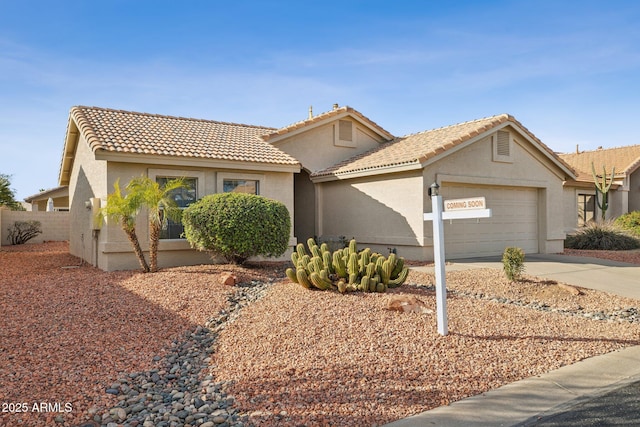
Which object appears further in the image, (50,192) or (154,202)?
(50,192)

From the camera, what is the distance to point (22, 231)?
926 inches

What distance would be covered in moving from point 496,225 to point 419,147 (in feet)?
12.3

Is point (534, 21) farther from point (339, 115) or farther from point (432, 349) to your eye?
point (432, 349)

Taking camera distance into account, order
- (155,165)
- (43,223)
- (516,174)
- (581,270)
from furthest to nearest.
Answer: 1. (43,223)
2. (516,174)
3. (155,165)
4. (581,270)

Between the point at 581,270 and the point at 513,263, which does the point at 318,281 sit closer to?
the point at 513,263

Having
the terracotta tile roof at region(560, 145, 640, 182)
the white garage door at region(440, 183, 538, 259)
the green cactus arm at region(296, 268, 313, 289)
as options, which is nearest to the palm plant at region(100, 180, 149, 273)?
the green cactus arm at region(296, 268, 313, 289)

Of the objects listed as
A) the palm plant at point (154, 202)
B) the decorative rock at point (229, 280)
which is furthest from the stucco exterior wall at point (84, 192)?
the decorative rock at point (229, 280)

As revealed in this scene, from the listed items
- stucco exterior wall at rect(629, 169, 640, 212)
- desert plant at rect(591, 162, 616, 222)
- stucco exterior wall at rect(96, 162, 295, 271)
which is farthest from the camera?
stucco exterior wall at rect(629, 169, 640, 212)

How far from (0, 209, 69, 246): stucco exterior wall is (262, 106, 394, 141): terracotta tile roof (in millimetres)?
15007

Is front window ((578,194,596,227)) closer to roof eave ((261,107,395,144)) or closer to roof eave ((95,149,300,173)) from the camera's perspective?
roof eave ((261,107,395,144))

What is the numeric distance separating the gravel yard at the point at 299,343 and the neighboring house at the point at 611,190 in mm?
15803

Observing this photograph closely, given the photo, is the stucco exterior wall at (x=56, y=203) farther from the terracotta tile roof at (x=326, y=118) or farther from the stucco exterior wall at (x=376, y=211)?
the stucco exterior wall at (x=376, y=211)

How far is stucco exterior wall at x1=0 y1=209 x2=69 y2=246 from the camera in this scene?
Result: 23.0 m

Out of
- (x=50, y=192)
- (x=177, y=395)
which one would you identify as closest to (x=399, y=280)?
(x=177, y=395)
